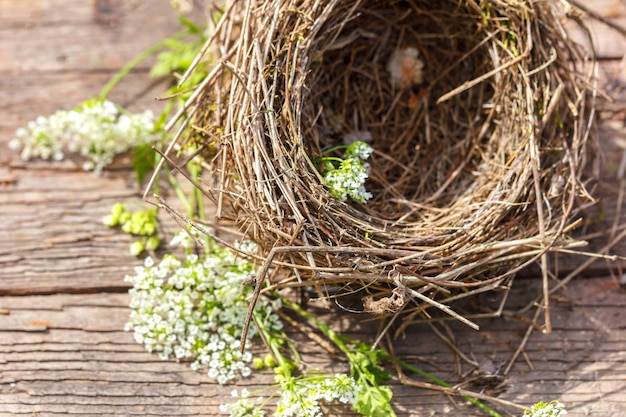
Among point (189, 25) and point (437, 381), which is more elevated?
point (189, 25)

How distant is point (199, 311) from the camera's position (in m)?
1.45

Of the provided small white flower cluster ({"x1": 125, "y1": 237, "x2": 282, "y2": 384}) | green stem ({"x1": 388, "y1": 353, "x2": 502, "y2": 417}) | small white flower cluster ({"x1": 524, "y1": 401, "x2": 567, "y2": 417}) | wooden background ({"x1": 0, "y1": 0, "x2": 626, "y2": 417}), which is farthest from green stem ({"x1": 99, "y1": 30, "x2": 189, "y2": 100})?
small white flower cluster ({"x1": 524, "y1": 401, "x2": 567, "y2": 417})

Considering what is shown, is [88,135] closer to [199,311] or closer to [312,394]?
[199,311]

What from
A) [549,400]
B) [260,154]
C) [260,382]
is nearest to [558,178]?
[549,400]

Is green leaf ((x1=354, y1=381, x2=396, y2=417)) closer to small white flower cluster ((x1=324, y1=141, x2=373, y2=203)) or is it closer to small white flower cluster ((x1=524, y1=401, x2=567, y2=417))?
small white flower cluster ((x1=524, y1=401, x2=567, y2=417))

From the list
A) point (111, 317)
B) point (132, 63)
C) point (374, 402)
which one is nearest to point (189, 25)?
Result: point (132, 63)

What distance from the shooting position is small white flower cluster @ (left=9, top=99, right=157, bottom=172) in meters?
1.58

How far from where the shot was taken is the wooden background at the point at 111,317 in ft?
4.62

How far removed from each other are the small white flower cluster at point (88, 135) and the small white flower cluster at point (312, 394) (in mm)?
742

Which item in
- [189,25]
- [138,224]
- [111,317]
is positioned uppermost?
[189,25]

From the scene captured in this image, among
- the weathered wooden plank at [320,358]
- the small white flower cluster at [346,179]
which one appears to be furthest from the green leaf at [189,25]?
the weathered wooden plank at [320,358]

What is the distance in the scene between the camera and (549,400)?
1.42 metres

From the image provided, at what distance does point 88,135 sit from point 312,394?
868mm

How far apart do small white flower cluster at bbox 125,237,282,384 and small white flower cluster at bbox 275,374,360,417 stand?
0.49 ft
